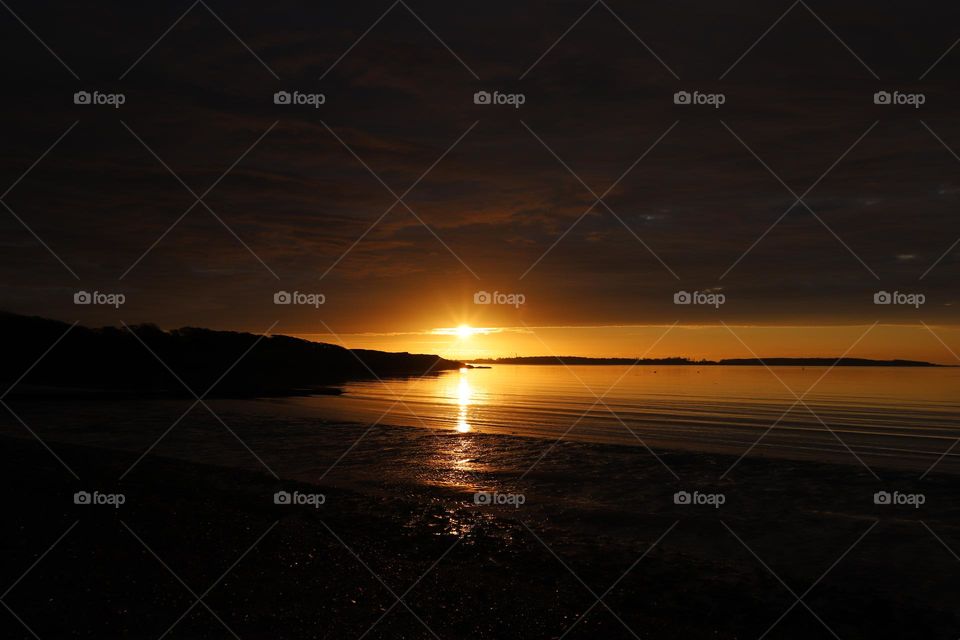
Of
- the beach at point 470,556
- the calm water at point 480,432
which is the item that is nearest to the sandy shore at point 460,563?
the beach at point 470,556

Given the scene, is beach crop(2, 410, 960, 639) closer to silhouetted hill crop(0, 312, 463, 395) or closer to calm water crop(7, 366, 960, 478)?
calm water crop(7, 366, 960, 478)

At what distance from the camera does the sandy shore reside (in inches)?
280

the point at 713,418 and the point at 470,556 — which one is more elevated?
the point at 713,418

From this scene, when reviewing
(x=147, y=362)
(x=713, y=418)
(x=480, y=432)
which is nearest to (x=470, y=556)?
(x=480, y=432)

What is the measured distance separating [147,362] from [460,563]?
7648cm

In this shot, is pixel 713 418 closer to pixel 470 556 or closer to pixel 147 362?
pixel 470 556

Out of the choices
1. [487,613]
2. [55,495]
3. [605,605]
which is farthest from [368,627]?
[55,495]

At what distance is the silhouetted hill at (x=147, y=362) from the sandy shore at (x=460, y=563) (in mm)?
39480

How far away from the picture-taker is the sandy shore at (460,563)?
7.11 meters

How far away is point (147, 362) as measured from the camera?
74938mm

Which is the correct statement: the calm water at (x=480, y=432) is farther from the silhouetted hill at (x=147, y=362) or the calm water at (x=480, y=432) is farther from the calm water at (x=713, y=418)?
the silhouetted hill at (x=147, y=362)

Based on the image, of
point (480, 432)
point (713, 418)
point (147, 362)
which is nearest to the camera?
point (480, 432)

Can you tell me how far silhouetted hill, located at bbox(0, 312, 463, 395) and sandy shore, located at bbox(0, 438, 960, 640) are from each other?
1554 inches

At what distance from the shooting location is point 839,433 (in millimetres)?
26391
